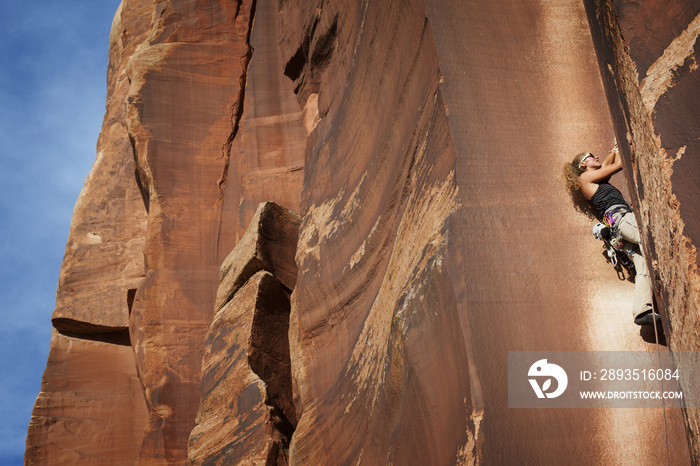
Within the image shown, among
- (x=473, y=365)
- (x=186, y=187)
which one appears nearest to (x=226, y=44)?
(x=186, y=187)

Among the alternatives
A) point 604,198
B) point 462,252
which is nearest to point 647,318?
point 604,198

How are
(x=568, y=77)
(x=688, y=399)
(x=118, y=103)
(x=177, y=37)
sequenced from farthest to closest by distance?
(x=118, y=103) → (x=177, y=37) → (x=568, y=77) → (x=688, y=399)

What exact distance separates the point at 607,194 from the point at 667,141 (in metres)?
1.55

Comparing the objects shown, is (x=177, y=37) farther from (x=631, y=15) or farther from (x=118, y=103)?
(x=631, y=15)

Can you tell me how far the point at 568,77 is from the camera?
16.3ft

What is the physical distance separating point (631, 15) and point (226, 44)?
9360 millimetres

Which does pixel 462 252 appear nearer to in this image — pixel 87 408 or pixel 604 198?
pixel 604 198

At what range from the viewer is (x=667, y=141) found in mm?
2924

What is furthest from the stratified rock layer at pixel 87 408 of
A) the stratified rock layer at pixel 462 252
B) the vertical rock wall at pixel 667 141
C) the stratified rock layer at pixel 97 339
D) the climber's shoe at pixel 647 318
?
the vertical rock wall at pixel 667 141

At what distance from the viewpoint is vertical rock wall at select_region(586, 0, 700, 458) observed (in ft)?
9.16

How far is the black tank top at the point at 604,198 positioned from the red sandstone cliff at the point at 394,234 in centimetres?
17

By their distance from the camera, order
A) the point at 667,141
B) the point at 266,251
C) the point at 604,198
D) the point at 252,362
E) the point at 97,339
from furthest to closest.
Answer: the point at 97,339 → the point at 266,251 → the point at 252,362 → the point at 604,198 → the point at 667,141

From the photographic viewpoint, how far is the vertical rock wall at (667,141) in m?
2.79

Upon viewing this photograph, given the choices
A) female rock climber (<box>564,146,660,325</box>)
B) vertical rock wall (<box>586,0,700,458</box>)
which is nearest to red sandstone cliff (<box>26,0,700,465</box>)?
vertical rock wall (<box>586,0,700,458</box>)
